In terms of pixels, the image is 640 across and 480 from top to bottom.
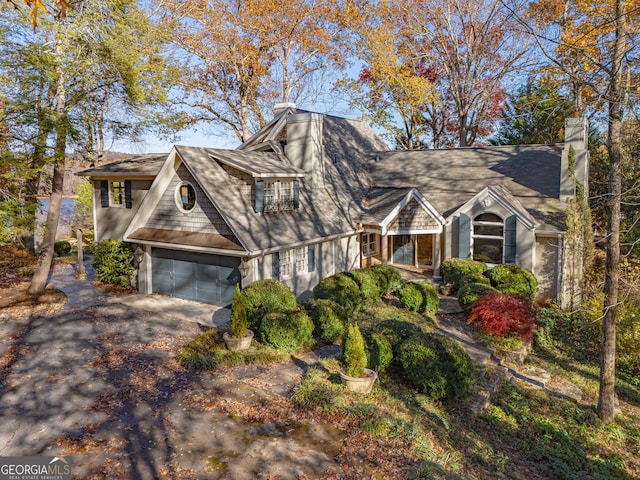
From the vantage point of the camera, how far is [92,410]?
809 centimetres

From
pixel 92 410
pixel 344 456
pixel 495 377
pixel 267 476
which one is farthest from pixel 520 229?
pixel 92 410

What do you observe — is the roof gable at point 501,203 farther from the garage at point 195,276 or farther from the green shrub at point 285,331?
the green shrub at point 285,331

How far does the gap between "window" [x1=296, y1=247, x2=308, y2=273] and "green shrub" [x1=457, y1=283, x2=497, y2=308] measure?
5.59m

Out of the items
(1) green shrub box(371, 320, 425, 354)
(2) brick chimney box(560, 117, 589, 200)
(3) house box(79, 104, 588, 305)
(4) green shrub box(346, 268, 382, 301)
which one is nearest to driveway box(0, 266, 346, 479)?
(1) green shrub box(371, 320, 425, 354)

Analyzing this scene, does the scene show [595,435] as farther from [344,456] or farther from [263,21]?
[263,21]

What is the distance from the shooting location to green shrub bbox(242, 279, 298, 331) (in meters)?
11.9

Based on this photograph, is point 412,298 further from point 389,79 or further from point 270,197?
point 389,79

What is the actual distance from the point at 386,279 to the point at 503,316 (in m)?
4.44

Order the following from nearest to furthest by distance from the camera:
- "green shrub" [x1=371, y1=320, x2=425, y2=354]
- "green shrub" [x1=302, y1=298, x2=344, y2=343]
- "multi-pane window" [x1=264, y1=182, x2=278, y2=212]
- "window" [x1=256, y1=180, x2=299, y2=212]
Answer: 1. "green shrub" [x1=371, y1=320, x2=425, y2=354]
2. "green shrub" [x1=302, y1=298, x2=344, y2=343]
3. "window" [x1=256, y1=180, x2=299, y2=212]
4. "multi-pane window" [x1=264, y1=182, x2=278, y2=212]

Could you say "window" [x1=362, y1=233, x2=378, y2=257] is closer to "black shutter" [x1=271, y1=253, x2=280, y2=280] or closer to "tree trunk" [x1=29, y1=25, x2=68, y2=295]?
"black shutter" [x1=271, y1=253, x2=280, y2=280]

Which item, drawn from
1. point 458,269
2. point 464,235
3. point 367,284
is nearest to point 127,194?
point 367,284

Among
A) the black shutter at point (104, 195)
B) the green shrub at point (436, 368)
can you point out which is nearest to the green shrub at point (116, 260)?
the black shutter at point (104, 195)

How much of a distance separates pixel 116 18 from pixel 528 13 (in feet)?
73.5

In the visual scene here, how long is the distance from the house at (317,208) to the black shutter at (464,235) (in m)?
0.04
